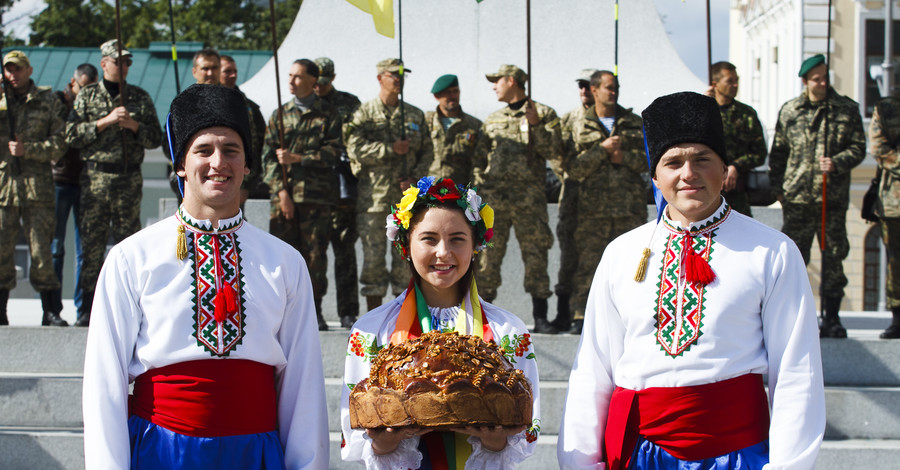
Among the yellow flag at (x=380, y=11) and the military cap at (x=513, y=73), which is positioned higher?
the yellow flag at (x=380, y=11)

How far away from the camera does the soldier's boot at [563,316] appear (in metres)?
7.95

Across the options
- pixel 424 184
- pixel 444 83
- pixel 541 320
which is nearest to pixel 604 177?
pixel 541 320

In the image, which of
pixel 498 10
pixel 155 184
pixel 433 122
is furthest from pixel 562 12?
pixel 155 184

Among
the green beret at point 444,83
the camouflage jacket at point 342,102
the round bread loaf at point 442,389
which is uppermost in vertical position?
the green beret at point 444,83

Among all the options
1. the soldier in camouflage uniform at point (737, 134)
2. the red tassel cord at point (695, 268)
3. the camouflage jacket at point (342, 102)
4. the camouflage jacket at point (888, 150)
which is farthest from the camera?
the camouflage jacket at point (342, 102)

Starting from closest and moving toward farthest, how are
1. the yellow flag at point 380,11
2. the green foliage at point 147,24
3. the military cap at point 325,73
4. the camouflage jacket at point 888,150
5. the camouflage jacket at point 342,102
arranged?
the yellow flag at point 380,11
the camouflage jacket at point 888,150
the camouflage jacket at point 342,102
the military cap at point 325,73
the green foliage at point 147,24

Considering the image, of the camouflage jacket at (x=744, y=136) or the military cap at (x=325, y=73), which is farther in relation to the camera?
the military cap at (x=325, y=73)

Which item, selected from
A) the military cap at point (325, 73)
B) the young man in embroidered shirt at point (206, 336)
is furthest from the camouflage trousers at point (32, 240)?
the young man in embroidered shirt at point (206, 336)

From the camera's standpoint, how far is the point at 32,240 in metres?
8.01

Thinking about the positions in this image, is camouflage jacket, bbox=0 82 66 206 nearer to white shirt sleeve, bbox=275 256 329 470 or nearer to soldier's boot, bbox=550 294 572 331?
soldier's boot, bbox=550 294 572 331

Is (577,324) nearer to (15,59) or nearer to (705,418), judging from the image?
(705,418)

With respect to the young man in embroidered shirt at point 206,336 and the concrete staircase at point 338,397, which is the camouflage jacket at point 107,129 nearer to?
the concrete staircase at point 338,397

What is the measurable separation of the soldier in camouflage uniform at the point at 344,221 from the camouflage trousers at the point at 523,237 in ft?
3.39

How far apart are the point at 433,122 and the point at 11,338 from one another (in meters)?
3.61
